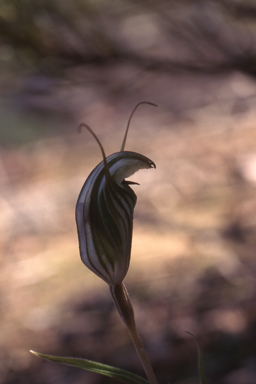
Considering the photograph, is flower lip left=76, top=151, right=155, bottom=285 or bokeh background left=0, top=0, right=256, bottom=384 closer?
flower lip left=76, top=151, right=155, bottom=285

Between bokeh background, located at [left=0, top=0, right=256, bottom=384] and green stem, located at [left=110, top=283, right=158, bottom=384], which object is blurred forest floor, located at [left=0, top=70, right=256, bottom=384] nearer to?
bokeh background, located at [left=0, top=0, right=256, bottom=384]

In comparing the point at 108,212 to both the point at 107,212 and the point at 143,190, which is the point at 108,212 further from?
the point at 143,190

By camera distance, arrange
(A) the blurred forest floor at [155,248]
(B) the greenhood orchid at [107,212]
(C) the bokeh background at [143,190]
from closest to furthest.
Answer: (B) the greenhood orchid at [107,212]
(C) the bokeh background at [143,190]
(A) the blurred forest floor at [155,248]

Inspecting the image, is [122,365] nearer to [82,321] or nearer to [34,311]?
[82,321]

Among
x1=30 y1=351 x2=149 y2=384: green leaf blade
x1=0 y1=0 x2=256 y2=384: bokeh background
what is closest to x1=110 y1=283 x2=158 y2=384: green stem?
x1=30 y1=351 x2=149 y2=384: green leaf blade

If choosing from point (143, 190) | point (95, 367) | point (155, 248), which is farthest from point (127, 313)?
point (143, 190)

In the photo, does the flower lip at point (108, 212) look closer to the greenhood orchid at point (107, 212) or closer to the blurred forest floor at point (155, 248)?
the greenhood orchid at point (107, 212)

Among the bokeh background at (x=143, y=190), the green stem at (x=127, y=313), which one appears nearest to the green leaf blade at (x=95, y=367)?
the green stem at (x=127, y=313)
